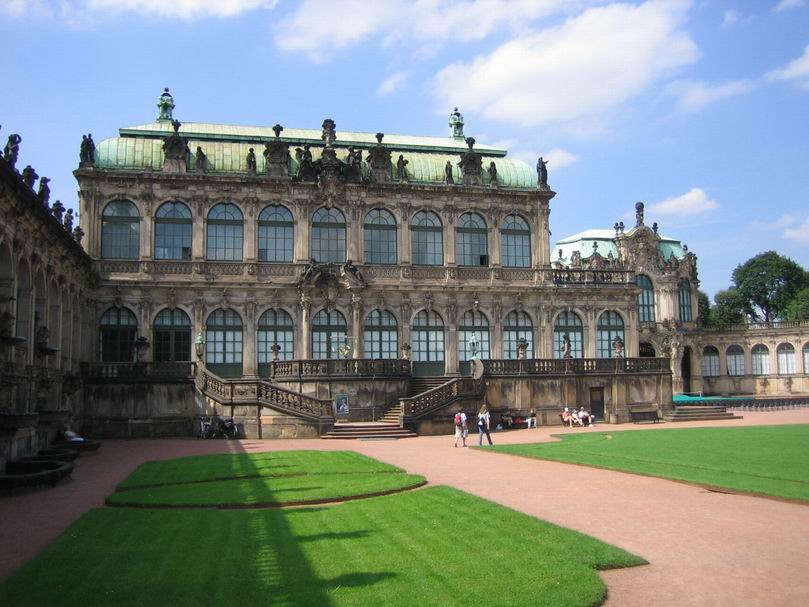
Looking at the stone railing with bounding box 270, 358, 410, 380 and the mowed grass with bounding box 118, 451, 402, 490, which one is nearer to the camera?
the mowed grass with bounding box 118, 451, 402, 490

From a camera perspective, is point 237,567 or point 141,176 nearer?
point 237,567

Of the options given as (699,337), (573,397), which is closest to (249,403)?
(573,397)

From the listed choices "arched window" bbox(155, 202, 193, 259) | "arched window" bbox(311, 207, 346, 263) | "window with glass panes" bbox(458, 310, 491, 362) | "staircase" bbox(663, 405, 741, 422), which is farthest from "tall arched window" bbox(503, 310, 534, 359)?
"arched window" bbox(155, 202, 193, 259)

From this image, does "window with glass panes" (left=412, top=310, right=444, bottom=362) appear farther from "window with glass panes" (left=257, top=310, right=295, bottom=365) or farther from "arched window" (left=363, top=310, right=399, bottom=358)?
"window with glass panes" (left=257, top=310, right=295, bottom=365)

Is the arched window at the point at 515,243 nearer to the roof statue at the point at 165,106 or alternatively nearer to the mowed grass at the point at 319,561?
the roof statue at the point at 165,106

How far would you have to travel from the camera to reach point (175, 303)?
51.1 m

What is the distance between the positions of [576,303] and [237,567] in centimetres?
4757

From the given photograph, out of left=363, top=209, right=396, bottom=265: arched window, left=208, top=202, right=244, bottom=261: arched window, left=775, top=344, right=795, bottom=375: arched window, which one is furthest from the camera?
left=775, top=344, right=795, bottom=375: arched window

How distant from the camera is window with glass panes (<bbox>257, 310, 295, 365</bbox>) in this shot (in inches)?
2056

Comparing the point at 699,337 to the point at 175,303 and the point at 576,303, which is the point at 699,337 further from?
the point at 175,303

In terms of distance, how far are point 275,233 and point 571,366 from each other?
2092 centimetres

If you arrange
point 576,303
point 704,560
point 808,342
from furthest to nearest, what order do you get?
point 808,342
point 576,303
point 704,560

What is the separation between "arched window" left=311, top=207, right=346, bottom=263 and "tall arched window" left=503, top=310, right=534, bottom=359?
12.3 metres

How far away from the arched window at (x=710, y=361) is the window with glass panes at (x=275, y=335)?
Result: 57677 millimetres
